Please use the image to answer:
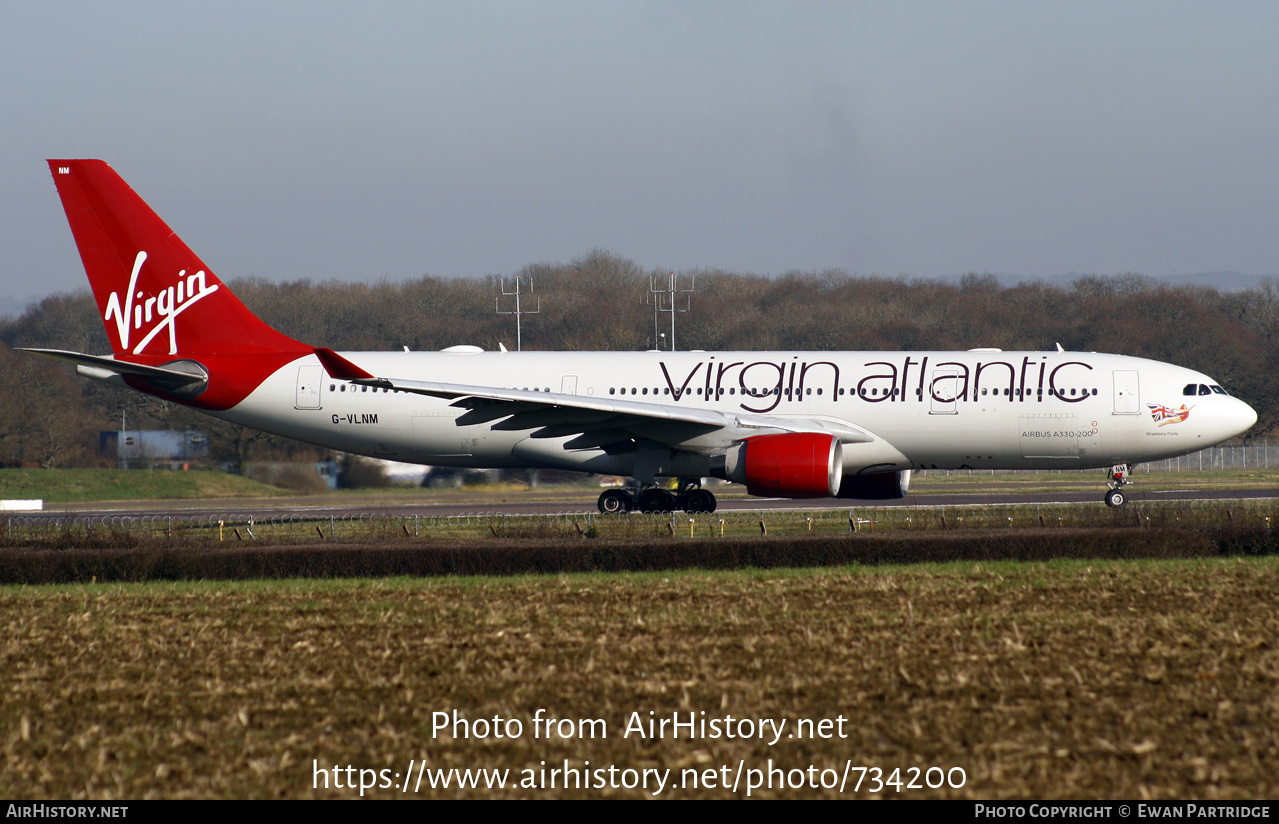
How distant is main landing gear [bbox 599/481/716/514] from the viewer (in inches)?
1150

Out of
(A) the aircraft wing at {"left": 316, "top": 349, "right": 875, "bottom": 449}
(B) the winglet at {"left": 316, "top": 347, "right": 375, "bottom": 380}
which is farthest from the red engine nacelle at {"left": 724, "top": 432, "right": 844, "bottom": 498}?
(B) the winglet at {"left": 316, "top": 347, "right": 375, "bottom": 380}

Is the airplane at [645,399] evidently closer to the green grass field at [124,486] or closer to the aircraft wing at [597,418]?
the aircraft wing at [597,418]

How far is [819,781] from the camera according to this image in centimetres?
704

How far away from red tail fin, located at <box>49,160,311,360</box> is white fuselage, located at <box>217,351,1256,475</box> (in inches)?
79.8

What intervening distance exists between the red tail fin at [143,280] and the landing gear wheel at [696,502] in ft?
34.9

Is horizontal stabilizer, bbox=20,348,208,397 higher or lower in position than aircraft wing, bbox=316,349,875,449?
higher

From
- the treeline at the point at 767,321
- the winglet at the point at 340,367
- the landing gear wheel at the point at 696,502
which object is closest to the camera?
the winglet at the point at 340,367

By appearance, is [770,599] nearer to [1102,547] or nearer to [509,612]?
[509,612]

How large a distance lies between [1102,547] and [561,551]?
8.15 m

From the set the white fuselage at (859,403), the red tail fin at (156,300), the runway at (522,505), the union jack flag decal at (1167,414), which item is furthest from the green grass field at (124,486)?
the union jack flag decal at (1167,414)

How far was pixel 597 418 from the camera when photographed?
27484 mm

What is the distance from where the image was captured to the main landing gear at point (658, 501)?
95.9 ft

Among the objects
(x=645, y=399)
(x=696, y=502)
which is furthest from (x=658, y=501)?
(x=645, y=399)

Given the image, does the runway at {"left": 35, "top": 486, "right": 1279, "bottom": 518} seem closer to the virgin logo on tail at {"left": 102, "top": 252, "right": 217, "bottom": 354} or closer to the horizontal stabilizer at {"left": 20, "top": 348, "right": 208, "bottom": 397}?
the horizontal stabilizer at {"left": 20, "top": 348, "right": 208, "bottom": 397}
